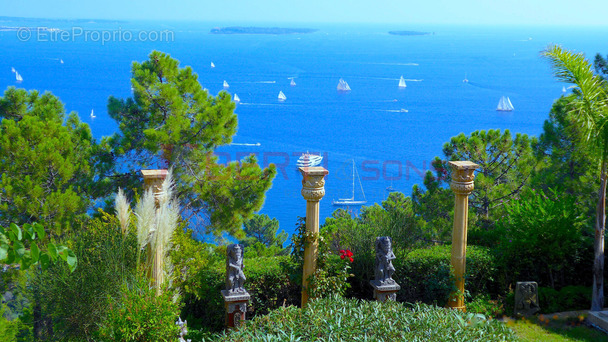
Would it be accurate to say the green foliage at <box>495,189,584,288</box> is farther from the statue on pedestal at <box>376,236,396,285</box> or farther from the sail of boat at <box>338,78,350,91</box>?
the sail of boat at <box>338,78,350,91</box>

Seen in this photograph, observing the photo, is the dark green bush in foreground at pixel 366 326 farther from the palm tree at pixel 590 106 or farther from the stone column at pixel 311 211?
the palm tree at pixel 590 106

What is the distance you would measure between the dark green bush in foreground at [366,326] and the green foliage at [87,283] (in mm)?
1603

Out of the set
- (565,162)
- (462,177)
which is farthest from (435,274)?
(565,162)

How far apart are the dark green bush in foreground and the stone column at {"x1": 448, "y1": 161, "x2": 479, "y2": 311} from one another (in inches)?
77.9

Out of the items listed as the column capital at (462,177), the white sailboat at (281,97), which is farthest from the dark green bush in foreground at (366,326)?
the white sailboat at (281,97)

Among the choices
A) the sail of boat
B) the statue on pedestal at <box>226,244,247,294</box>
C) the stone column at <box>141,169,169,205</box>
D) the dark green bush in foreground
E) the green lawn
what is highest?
the sail of boat

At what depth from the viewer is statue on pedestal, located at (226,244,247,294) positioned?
7000 mm

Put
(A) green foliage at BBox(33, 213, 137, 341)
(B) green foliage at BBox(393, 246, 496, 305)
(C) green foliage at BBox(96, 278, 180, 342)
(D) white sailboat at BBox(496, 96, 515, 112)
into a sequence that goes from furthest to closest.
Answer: (D) white sailboat at BBox(496, 96, 515, 112), (B) green foliage at BBox(393, 246, 496, 305), (A) green foliage at BBox(33, 213, 137, 341), (C) green foliage at BBox(96, 278, 180, 342)

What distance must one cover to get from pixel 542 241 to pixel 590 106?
2.10 m

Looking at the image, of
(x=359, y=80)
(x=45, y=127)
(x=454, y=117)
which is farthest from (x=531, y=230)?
(x=359, y=80)

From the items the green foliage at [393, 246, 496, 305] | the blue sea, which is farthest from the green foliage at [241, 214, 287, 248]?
the green foliage at [393, 246, 496, 305]

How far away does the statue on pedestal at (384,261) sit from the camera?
24.2 ft

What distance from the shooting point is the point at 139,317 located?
5.64 metres

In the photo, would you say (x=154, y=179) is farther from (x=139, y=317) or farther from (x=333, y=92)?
(x=333, y=92)
